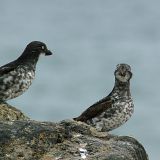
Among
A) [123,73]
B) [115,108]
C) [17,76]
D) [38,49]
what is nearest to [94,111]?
[115,108]

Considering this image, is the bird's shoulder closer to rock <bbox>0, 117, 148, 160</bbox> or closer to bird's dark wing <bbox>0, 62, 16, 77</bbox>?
bird's dark wing <bbox>0, 62, 16, 77</bbox>

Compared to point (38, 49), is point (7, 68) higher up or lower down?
lower down

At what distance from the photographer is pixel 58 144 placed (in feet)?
23.6

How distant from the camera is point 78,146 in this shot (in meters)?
7.17

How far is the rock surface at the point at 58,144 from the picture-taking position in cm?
686

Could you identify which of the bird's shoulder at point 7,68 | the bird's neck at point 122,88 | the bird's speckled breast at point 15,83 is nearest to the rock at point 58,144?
the bird's speckled breast at point 15,83

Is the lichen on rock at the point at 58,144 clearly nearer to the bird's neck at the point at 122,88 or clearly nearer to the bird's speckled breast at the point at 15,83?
the bird's speckled breast at the point at 15,83

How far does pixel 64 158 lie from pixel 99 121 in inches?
501

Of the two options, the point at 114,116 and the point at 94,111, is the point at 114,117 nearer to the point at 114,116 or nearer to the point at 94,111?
the point at 114,116

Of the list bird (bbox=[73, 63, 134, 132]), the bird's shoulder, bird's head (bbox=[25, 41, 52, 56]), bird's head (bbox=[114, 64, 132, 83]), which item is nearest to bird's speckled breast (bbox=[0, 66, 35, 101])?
the bird's shoulder

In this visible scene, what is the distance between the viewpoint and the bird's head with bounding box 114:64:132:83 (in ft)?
65.9

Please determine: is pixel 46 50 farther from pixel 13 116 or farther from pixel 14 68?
pixel 13 116

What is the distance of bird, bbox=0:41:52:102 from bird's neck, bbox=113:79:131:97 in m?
3.13

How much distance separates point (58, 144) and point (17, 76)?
9.97 meters
